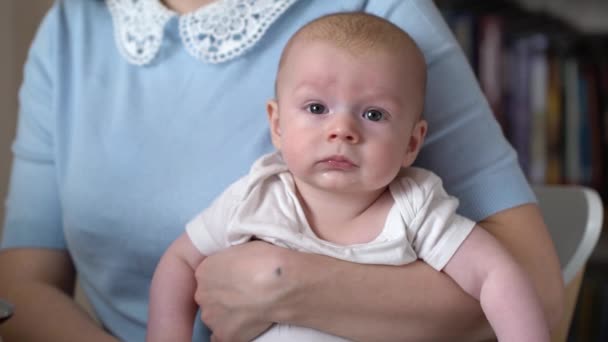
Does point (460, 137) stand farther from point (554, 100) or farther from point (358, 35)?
point (554, 100)

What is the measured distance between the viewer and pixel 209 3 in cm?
119

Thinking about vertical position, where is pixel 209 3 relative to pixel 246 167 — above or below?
above

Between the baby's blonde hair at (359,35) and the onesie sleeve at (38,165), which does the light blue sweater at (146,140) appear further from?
the baby's blonde hair at (359,35)

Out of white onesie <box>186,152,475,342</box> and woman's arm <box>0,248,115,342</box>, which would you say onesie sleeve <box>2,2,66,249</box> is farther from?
white onesie <box>186,152,475,342</box>

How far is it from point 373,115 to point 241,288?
0.26 m

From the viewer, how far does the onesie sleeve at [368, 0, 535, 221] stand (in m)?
1.03

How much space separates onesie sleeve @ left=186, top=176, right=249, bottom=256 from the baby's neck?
9 cm

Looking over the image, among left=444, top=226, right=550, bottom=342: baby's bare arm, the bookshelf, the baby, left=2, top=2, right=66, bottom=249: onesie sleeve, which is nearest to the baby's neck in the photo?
the baby

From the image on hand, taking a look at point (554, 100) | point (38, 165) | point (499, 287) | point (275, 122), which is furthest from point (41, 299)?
point (554, 100)

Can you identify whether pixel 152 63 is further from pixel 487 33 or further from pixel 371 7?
pixel 487 33

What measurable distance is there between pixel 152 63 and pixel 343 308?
1.63 feet

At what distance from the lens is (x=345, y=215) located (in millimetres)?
949

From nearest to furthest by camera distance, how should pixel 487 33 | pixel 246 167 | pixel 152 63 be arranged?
pixel 246 167 < pixel 152 63 < pixel 487 33

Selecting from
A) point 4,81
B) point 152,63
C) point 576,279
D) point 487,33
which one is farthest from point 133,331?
point 487,33
